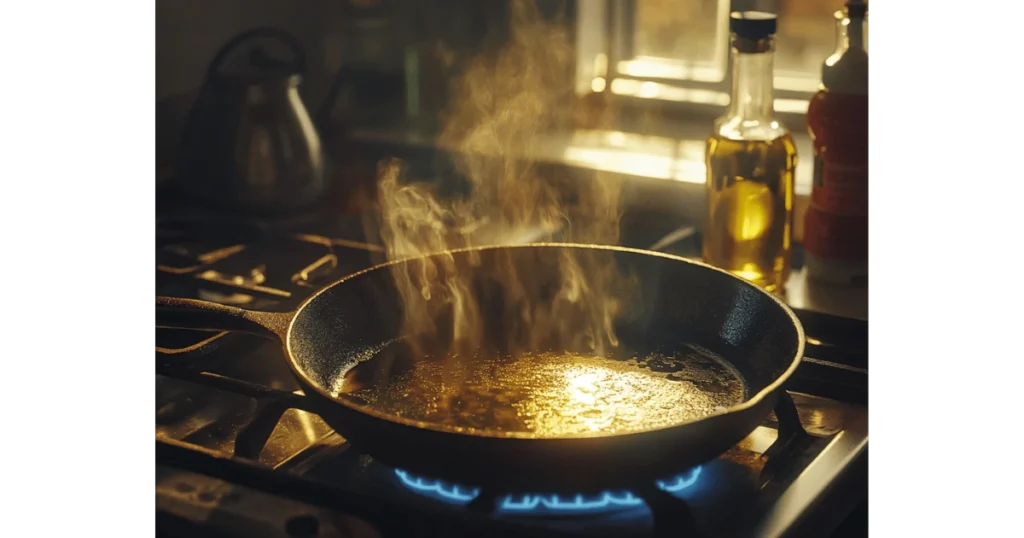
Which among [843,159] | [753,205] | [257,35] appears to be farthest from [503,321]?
[257,35]

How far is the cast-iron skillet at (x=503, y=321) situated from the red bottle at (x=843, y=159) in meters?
0.23

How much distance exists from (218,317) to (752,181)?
58 cm

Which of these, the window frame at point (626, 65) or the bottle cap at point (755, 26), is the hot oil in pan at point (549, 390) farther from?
the window frame at point (626, 65)

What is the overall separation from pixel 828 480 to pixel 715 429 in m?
0.15

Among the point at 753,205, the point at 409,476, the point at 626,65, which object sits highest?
the point at 626,65

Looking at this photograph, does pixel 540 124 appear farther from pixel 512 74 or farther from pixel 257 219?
pixel 257 219

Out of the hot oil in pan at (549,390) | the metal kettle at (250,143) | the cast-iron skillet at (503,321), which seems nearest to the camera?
the cast-iron skillet at (503,321)

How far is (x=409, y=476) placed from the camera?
812mm

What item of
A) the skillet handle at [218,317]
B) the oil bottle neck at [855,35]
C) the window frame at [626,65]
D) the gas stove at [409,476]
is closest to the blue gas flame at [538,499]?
the gas stove at [409,476]

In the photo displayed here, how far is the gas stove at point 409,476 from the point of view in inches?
29.5

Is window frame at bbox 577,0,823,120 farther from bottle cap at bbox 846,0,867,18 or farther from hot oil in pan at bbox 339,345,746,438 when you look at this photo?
hot oil in pan at bbox 339,345,746,438

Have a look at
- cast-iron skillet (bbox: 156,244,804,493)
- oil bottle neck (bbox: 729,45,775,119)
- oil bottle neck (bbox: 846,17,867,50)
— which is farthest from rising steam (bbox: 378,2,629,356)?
oil bottle neck (bbox: 846,17,867,50)

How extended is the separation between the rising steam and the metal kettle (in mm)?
131

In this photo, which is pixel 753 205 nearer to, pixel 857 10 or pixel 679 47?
pixel 857 10
